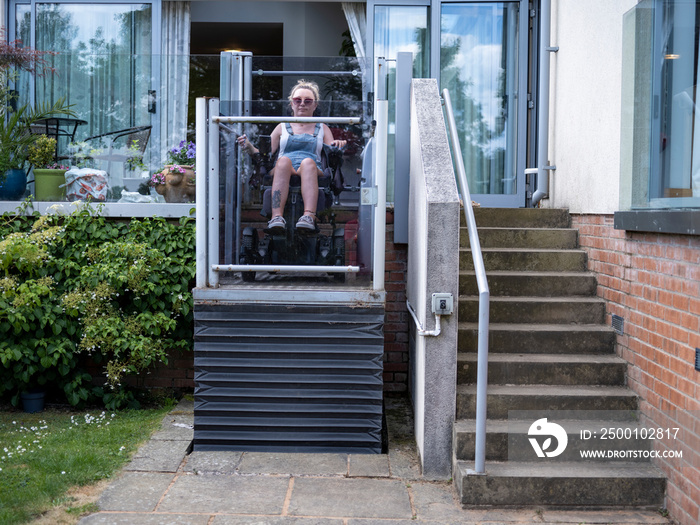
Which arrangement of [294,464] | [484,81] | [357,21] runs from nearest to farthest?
[294,464]
[484,81]
[357,21]

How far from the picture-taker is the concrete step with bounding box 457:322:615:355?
15.8 ft

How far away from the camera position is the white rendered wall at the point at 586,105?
4998 mm

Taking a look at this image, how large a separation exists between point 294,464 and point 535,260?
2.35 m

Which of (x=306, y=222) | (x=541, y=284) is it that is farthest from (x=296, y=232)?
(x=541, y=284)

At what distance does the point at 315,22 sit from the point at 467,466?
260 inches

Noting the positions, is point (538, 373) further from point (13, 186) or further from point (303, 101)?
point (13, 186)

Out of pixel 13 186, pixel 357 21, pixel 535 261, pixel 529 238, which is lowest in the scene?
pixel 535 261

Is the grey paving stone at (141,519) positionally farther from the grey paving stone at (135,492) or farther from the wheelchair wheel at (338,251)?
the wheelchair wheel at (338,251)

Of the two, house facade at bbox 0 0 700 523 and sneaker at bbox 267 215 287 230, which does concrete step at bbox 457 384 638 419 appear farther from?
sneaker at bbox 267 215 287 230

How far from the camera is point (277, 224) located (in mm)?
4672

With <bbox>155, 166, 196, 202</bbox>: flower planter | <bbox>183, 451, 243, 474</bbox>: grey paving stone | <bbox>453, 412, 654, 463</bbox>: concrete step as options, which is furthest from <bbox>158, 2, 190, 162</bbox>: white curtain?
<bbox>453, 412, 654, 463</bbox>: concrete step

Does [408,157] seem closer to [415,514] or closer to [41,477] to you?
[415,514]

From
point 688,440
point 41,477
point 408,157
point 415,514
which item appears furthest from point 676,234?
point 41,477

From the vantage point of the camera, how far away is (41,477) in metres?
4.18
